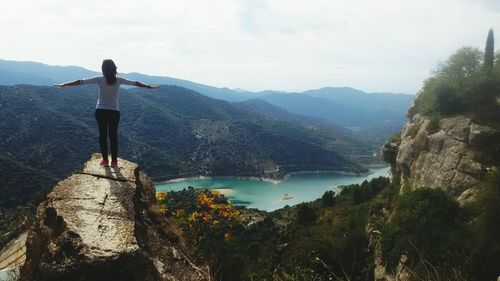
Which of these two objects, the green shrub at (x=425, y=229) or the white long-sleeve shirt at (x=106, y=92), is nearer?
the white long-sleeve shirt at (x=106, y=92)

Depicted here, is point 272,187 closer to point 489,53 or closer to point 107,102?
point 489,53

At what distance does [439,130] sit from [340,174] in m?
151

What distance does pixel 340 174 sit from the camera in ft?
582

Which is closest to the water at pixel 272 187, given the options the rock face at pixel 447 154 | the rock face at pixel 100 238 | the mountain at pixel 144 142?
the mountain at pixel 144 142

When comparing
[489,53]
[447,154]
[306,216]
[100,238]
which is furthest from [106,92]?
[306,216]

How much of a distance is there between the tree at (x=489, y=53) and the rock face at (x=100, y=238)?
3153 centimetres

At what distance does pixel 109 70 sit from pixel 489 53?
3562 centimetres

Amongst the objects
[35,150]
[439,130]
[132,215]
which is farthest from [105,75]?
[35,150]

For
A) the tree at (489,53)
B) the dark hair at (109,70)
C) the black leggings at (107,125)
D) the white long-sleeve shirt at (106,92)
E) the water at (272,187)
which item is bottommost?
the water at (272,187)

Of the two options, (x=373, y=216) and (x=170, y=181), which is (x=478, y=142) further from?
(x=170, y=181)

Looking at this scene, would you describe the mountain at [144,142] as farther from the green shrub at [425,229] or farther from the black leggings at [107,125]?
the black leggings at [107,125]

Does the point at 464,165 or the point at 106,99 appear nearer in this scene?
the point at 106,99

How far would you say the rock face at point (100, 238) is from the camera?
174 inches

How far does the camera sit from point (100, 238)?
16.2ft
